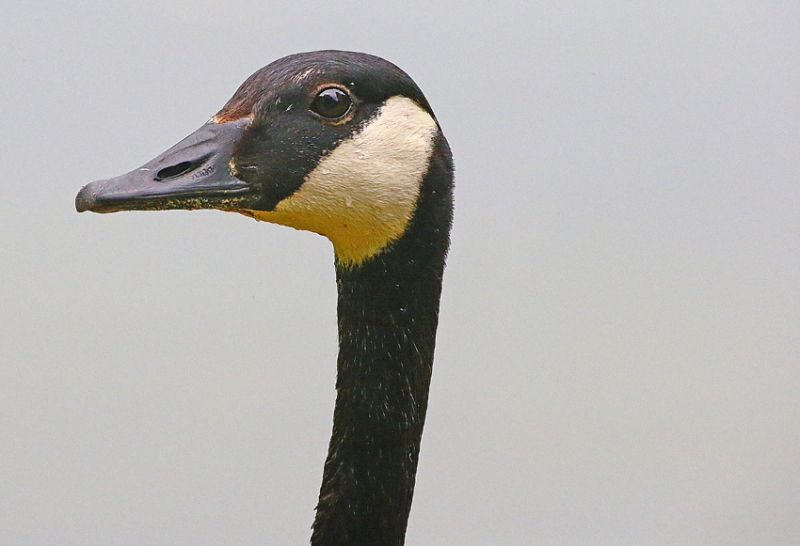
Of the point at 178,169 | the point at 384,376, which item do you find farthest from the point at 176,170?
the point at 384,376

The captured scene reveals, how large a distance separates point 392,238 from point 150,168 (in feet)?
1.45

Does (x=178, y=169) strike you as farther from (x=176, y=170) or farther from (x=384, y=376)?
(x=384, y=376)

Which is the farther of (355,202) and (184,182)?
(355,202)

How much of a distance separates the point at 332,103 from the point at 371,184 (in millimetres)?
155

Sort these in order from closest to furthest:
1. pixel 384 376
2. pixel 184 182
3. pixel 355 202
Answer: pixel 184 182 → pixel 355 202 → pixel 384 376

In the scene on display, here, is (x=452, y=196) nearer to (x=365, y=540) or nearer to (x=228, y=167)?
(x=228, y=167)

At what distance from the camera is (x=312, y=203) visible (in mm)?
1649

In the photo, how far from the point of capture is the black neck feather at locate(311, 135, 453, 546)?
173cm

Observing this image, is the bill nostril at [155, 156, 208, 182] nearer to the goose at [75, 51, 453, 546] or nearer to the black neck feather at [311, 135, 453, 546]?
the goose at [75, 51, 453, 546]

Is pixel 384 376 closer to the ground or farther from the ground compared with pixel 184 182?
closer to the ground

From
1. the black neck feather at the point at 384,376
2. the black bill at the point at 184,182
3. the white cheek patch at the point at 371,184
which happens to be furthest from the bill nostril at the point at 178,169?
the black neck feather at the point at 384,376

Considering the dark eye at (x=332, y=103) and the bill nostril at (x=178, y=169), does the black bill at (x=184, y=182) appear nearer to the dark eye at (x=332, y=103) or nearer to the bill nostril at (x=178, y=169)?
the bill nostril at (x=178, y=169)

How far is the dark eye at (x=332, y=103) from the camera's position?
1.62m

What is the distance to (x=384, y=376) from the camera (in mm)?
1780
